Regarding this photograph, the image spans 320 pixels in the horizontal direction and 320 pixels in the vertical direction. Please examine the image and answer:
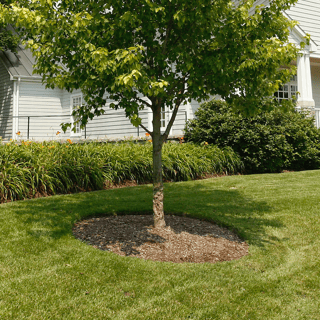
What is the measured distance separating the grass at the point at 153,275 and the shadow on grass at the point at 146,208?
3cm

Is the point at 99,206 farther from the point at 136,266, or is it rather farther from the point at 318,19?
the point at 318,19

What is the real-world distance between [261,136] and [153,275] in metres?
8.26

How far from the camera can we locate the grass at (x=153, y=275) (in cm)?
293

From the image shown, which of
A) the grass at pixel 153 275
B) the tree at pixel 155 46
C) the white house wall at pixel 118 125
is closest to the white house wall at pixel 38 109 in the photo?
the white house wall at pixel 118 125

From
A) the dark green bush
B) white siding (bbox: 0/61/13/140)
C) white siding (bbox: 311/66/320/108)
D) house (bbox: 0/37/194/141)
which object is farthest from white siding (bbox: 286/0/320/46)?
white siding (bbox: 0/61/13/140)

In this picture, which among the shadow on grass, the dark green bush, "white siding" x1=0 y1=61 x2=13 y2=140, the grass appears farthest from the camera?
"white siding" x1=0 y1=61 x2=13 y2=140

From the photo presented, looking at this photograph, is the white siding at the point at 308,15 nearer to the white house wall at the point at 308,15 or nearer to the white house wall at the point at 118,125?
the white house wall at the point at 308,15

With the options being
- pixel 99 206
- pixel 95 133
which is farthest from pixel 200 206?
pixel 95 133

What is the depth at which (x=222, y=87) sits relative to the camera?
4.58 m

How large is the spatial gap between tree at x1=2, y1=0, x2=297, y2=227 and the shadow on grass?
1.58m

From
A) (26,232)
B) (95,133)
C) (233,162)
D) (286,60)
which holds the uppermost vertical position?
(95,133)

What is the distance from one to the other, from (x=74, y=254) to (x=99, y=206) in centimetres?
221

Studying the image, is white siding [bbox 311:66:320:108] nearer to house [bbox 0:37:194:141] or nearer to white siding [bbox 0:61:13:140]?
house [bbox 0:37:194:141]

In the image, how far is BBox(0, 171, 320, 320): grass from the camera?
9.61 ft
